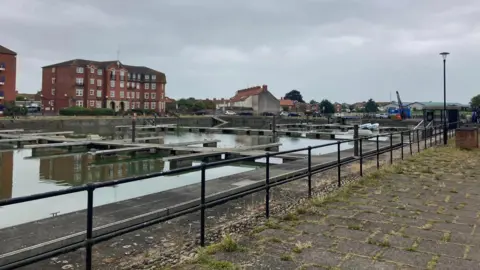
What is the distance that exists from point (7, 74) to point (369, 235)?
73.1 m

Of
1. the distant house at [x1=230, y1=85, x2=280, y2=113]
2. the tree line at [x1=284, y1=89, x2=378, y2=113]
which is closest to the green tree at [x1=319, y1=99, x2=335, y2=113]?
the tree line at [x1=284, y1=89, x2=378, y2=113]

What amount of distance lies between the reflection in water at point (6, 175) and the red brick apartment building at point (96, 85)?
63892 millimetres

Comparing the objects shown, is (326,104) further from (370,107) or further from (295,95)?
(295,95)

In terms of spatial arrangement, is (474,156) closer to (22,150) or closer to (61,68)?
(22,150)

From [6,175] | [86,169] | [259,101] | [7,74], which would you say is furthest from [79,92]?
[6,175]

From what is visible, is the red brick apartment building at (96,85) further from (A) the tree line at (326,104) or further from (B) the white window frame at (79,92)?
(A) the tree line at (326,104)

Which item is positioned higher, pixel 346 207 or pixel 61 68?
pixel 61 68

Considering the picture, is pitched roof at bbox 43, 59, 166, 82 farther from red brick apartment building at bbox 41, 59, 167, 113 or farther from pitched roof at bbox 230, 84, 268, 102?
pitched roof at bbox 230, 84, 268, 102

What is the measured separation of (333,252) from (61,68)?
91278 mm

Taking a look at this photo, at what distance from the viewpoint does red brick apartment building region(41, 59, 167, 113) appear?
84938mm

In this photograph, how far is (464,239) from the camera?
515cm

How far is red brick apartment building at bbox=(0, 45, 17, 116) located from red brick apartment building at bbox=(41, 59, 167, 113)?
17.4m

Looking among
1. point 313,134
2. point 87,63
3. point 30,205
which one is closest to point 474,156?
point 30,205

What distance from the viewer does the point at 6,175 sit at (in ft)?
57.6
